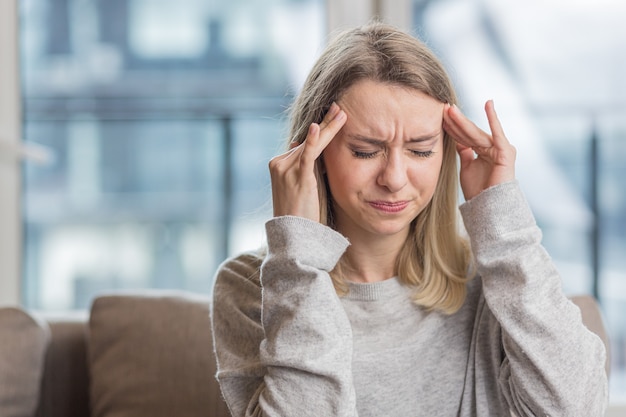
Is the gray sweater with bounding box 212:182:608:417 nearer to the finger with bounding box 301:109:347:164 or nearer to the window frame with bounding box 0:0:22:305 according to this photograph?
the finger with bounding box 301:109:347:164

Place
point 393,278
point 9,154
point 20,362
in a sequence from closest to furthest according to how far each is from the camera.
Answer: point 393,278 < point 20,362 < point 9,154

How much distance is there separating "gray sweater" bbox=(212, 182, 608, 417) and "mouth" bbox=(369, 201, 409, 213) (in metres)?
0.08

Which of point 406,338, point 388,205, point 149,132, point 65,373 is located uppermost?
point 388,205

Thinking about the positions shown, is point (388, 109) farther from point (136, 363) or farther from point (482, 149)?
point (136, 363)

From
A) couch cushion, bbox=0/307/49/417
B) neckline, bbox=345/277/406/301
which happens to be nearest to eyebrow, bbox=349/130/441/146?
neckline, bbox=345/277/406/301

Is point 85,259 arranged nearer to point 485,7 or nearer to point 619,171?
point 485,7

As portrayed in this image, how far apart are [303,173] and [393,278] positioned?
0.29 m

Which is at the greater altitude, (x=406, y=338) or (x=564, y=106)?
(x=564, y=106)

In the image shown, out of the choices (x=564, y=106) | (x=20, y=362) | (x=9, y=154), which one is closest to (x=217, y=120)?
(x=9, y=154)

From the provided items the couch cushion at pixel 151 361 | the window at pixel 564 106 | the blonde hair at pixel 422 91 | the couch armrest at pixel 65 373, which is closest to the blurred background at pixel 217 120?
the window at pixel 564 106

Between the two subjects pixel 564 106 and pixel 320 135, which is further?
pixel 564 106

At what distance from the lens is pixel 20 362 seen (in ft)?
6.01

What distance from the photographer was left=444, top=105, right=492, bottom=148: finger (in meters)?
1.48

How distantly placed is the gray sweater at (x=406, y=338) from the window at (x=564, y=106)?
1.27 meters
